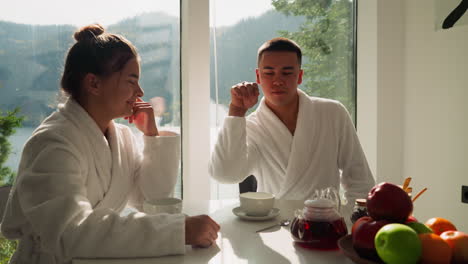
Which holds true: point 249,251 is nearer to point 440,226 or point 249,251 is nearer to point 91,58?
point 440,226

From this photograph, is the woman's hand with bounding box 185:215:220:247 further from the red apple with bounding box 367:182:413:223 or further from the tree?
the tree

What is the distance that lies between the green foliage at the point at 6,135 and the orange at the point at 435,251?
2.02 m

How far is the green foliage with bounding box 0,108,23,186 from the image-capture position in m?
2.11

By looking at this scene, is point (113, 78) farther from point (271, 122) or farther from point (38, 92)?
point (38, 92)

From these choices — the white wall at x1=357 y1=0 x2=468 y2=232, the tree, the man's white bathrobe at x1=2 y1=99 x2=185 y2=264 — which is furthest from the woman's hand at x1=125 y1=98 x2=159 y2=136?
the white wall at x1=357 y1=0 x2=468 y2=232

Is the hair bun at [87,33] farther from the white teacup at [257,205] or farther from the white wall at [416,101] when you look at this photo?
the white wall at [416,101]

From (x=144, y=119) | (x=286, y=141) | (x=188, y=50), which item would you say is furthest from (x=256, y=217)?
(x=188, y=50)

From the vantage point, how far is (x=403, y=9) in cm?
269

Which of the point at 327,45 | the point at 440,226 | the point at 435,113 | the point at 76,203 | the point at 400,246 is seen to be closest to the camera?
the point at 400,246

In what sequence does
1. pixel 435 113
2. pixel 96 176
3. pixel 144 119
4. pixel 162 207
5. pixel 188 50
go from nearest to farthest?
pixel 162 207, pixel 96 176, pixel 144 119, pixel 188 50, pixel 435 113

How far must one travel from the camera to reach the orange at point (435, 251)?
0.78 metres

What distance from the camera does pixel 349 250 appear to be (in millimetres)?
909

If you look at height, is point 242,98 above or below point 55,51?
below

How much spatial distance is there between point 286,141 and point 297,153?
0.28 ft
